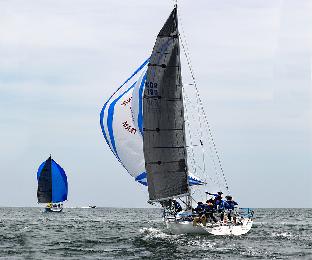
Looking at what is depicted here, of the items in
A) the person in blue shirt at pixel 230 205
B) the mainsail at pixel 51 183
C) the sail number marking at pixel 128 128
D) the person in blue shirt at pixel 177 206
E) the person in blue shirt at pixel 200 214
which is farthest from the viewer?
the mainsail at pixel 51 183

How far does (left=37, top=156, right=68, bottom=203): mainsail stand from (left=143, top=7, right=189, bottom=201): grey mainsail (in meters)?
59.7

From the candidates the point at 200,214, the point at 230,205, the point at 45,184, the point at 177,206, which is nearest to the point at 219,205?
the point at 230,205

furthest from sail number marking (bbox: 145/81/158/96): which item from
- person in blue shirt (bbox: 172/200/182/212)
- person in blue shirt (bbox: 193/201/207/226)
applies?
person in blue shirt (bbox: 172/200/182/212)

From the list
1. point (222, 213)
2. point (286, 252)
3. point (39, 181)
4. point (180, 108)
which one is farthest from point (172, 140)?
point (39, 181)

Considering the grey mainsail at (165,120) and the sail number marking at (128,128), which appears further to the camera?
the sail number marking at (128,128)

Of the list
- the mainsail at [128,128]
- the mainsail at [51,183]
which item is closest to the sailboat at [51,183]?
the mainsail at [51,183]

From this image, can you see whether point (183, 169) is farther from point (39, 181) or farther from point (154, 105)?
point (39, 181)

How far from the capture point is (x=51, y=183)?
101875 millimetres

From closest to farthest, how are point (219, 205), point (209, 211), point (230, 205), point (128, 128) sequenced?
point (209, 211) < point (219, 205) < point (230, 205) < point (128, 128)

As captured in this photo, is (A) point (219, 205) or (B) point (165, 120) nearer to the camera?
(B) point (165, 120)

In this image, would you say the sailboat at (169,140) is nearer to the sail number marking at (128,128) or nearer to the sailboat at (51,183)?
the sail number marking at (128,128)

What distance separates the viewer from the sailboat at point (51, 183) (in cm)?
10019

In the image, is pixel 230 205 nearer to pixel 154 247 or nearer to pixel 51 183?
pixel 154 247

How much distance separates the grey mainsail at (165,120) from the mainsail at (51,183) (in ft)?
196
